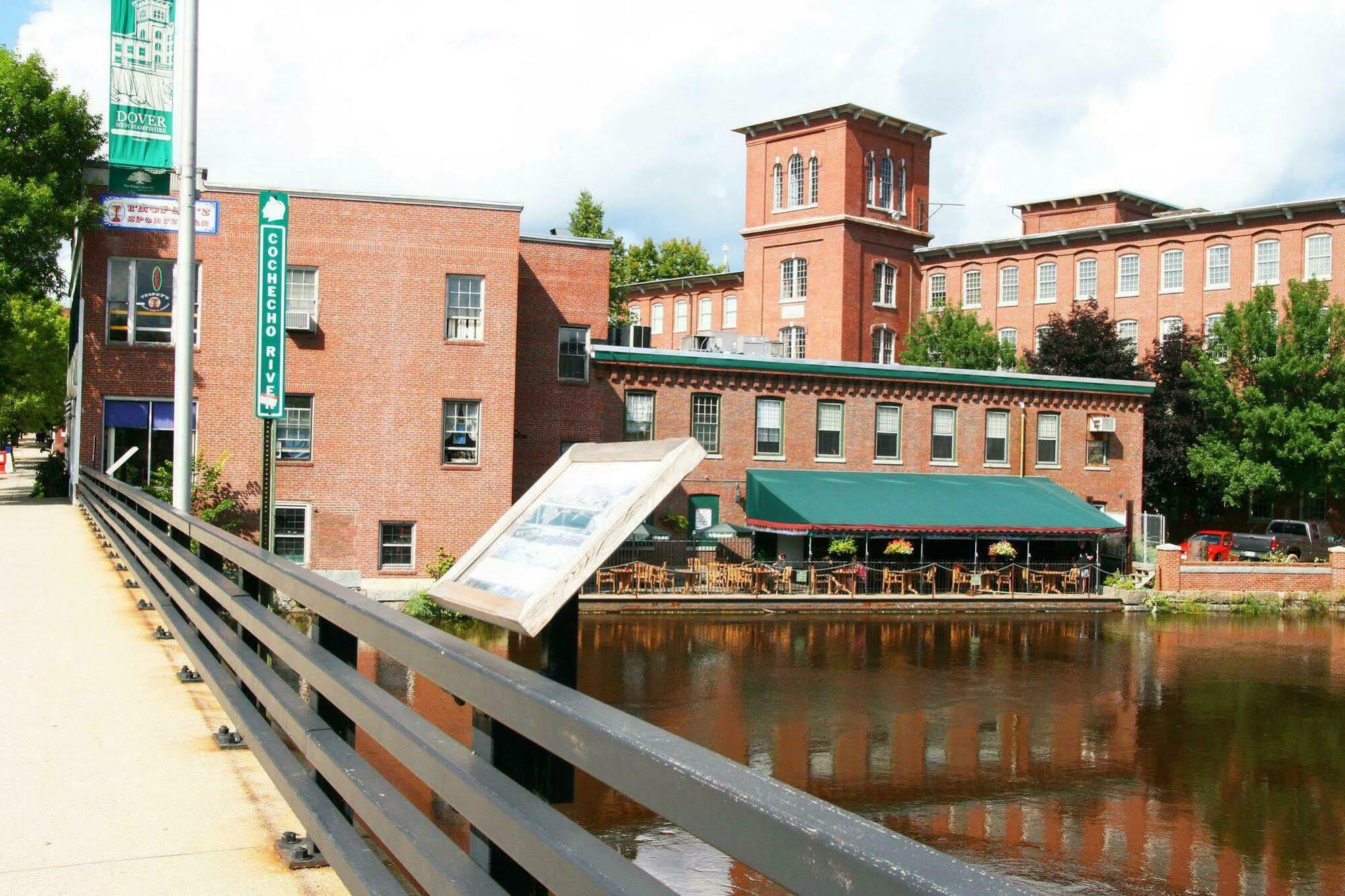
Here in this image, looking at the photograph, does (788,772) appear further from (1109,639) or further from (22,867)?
(1109,639)

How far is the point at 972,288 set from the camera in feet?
212

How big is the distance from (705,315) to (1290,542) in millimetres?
36119

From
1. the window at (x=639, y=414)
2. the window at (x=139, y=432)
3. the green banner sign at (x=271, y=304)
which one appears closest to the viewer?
the green banner sign at (x=271, y=304)

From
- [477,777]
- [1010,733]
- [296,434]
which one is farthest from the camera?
[296,434]

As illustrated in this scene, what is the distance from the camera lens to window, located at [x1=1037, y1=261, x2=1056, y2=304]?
62375 mm

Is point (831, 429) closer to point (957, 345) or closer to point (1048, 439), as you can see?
point (1048, 439)

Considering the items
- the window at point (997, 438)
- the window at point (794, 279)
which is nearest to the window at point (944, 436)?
the window at point (997, 438)

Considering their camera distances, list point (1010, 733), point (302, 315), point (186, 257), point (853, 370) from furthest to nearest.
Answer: point (853, 370) → point (302, 315) → point (1010, 733) → point (186, 257)

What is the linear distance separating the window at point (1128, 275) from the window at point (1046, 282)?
10.9 feet

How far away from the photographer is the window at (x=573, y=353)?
125 feet

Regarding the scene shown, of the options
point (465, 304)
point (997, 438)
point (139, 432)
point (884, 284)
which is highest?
point (884, 284)

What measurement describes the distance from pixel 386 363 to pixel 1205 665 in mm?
23651

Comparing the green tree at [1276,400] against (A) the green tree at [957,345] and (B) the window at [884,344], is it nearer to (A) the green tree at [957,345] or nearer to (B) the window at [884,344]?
(A) the green tree at [957,345]

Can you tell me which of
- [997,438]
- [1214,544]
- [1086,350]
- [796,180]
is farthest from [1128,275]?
[997,438]
